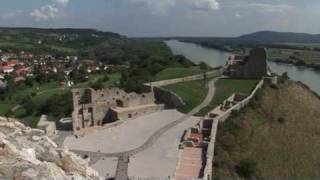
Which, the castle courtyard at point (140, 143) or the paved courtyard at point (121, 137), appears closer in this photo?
the castle courtyard at point (140, 143)

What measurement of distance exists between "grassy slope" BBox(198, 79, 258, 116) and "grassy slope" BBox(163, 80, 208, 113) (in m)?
1.09

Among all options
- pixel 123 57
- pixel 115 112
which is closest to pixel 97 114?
pixel 115 112

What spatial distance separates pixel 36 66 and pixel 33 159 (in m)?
109

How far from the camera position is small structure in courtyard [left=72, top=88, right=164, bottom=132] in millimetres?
30970

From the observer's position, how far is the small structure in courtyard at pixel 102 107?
102 feet

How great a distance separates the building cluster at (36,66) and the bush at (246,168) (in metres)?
66.4

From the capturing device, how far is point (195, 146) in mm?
25344

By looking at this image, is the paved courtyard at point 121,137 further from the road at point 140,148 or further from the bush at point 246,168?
the bush at point 246,168

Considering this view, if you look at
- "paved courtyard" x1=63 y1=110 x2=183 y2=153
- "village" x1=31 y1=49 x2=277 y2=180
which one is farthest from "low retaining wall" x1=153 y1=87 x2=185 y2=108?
"paved courtyard" x1=63 y1=110 x2=183 y2=153

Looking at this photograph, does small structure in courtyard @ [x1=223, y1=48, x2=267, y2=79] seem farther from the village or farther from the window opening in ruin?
the window opening in ruin

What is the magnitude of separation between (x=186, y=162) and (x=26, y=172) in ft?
53.8

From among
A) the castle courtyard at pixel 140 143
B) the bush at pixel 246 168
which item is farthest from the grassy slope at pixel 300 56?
the bush at pixel 246 168

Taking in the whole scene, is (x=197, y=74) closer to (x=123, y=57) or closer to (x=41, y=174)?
(x=41, y=174)

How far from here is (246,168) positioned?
1037 inches
